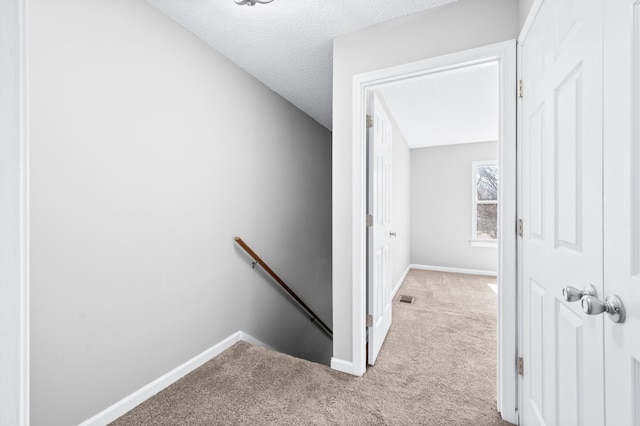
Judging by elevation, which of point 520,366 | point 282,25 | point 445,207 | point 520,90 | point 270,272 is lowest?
point 520,366

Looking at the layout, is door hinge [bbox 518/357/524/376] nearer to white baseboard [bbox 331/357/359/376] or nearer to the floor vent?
white baseboard [bbox 331/357/359/376]

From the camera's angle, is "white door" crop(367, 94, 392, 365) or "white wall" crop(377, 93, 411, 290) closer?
"white door" crop(367, 94, 392, 365)

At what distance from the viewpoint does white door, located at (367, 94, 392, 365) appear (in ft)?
6.56

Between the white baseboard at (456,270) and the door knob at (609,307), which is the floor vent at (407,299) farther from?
the door knob at (609,307)

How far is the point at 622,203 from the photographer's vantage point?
2.10ft

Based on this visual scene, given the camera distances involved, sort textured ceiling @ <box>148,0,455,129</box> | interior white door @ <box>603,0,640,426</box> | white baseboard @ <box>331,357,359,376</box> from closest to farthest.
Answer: interior white door @ <box>603,0,640,426</box> → textured ceiling @ <box>148,0,455,129</box> → white baseboard @ <box>331,357,359,376</box>

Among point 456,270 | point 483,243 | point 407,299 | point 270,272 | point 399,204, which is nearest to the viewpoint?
point 270,272

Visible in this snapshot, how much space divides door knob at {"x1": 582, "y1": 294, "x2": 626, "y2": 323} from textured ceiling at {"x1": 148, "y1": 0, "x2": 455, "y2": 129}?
1697 mm

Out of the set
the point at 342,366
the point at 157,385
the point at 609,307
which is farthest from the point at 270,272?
the point at 609,307

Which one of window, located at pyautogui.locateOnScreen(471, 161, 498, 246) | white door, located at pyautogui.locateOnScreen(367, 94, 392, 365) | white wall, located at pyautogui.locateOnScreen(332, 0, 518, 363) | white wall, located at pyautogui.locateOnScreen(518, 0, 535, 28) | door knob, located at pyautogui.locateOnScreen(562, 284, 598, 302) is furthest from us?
window, located at pyautogui.locateOnScreen(471, 161, 498, 246)

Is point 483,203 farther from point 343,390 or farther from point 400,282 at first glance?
point 343,390

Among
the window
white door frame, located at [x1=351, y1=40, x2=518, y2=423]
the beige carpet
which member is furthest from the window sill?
white door frame, located at [x1=351, y1=40, x2=518, y2=423]

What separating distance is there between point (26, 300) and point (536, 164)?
166cm

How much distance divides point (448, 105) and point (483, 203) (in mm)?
2506
